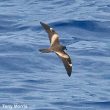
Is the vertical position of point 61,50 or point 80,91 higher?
point 61,50

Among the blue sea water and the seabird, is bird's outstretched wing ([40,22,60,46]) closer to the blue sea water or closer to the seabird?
the seabird

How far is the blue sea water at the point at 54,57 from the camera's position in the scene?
13.9 m

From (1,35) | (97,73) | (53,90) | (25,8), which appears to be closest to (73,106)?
(53,90)

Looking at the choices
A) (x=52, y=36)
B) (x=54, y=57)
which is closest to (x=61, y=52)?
(x=52, y=36)

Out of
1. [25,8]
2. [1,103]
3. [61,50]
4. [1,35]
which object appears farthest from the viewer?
[25,8]

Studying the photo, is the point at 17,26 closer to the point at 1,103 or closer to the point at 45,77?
the point at 45,77

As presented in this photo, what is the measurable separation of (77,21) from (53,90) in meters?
5.28

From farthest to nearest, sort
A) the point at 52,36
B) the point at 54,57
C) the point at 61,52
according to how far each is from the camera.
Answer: the point at 54,57, the point at 52,36, the point at 61,52

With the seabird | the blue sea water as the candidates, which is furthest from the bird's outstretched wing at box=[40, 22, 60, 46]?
the blue sea water

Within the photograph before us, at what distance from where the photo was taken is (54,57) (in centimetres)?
1652

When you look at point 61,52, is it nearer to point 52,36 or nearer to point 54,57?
point 52,36

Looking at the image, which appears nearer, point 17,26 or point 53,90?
point 53,90

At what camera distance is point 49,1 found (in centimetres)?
2261

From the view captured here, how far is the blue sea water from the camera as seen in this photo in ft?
45.6
